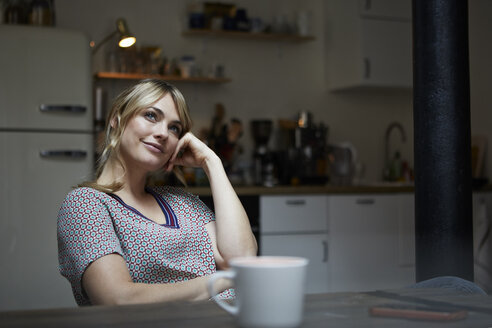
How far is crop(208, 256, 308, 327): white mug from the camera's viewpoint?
2.33 ft

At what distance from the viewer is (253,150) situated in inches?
175

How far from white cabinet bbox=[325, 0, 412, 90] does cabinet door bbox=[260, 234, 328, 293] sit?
1214mm

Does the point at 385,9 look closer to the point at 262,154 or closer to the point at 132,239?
the point at 262,154

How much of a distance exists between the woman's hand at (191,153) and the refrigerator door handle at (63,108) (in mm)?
1754

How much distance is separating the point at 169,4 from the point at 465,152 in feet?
9.30

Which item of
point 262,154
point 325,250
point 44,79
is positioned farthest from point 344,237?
point 44,79

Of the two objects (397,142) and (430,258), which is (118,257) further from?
(397,142)

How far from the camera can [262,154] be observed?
4336 mm

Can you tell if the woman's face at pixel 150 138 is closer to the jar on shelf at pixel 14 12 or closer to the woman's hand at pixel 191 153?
the woman's hand at pixel 191 153

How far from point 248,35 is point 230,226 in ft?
9.59

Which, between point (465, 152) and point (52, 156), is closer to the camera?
point (465, 152)

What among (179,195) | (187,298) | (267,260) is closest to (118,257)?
(187,298)

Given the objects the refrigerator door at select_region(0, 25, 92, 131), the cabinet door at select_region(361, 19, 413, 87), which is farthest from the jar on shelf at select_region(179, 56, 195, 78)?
the cabinet door at select_region(361, 19, 413, 87)

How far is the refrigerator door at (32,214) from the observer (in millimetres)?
3320
